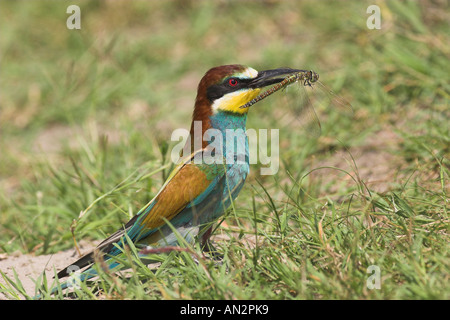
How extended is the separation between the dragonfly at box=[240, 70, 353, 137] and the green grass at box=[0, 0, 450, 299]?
11cm

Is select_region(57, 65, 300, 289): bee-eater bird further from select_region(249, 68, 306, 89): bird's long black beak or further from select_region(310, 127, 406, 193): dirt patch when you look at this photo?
select_region(310, 127, 406, 193): dirt patch

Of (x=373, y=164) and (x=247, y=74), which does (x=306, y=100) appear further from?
(x=373, y=164)

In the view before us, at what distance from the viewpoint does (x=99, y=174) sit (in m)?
3.53

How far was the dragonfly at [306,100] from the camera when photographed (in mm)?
2867

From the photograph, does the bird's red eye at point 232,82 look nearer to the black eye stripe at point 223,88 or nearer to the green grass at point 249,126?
the black eye stripe at point 223,88

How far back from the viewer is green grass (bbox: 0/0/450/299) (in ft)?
7.38

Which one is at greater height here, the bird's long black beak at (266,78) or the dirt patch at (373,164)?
the bird's long black beak at (266,78)

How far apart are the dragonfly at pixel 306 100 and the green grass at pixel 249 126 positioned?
0.37ft

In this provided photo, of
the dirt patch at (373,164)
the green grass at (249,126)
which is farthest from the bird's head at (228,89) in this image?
the dirt patch at (373,164)

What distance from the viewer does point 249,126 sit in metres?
4.15

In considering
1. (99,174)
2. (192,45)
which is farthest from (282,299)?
(192,45)

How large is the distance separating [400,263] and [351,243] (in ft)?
0.63

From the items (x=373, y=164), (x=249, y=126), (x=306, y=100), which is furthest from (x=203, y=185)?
(x=249, y=126)

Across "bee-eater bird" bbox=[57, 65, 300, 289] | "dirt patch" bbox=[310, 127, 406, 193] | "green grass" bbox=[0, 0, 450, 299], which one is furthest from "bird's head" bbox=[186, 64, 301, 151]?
"dirt patch" bbox=[310, 127, 406, 193]
